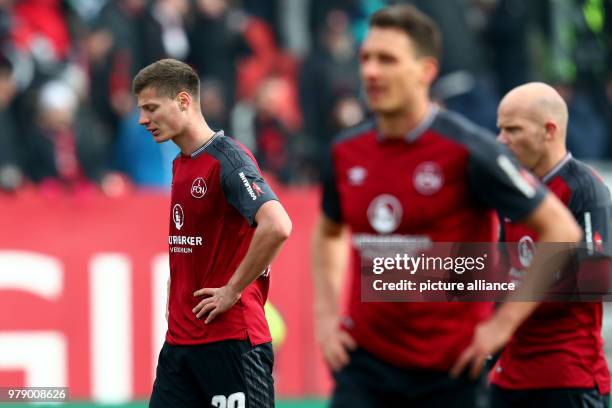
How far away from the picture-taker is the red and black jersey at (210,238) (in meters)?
6.56

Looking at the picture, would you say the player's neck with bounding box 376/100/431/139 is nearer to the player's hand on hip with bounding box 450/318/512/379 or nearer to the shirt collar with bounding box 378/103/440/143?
the shirt collar with bounding box 378/103/440/143

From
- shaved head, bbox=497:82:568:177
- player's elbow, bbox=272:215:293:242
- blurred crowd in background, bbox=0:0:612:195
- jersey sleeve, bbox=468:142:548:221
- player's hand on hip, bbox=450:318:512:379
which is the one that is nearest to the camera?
player's hand on hip, bbox=450:318:512:379

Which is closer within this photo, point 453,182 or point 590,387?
point 453,182

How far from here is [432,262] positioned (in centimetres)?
607

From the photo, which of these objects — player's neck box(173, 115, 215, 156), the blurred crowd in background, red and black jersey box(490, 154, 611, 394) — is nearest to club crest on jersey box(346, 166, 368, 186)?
player's neck box(173, 115, 215, 156)

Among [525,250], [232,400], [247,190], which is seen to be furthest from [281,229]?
[525,250]

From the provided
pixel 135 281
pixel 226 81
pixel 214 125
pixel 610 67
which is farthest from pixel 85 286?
pixel 610 67

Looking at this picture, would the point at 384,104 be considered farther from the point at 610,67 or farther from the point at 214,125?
the point at 610,67

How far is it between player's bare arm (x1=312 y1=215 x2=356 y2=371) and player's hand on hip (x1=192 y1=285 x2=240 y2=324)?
45 centimetres

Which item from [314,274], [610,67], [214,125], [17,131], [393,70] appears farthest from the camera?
[610,67]

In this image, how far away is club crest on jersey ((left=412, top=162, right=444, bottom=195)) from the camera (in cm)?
592

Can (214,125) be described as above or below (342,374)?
above

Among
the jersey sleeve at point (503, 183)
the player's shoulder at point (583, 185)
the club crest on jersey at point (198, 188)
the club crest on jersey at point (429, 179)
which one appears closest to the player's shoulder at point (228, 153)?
the club crest on jersey at point (198, 188)

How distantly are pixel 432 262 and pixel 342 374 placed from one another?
0.63 metres
